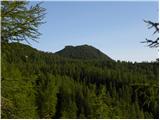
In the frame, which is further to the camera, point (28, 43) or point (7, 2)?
point (28, 43)

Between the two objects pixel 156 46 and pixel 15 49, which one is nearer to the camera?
pixel 156 46

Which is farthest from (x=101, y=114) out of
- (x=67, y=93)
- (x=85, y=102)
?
(x=67, y=93)

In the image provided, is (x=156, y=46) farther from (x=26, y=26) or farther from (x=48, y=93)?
(x=48, y=93)

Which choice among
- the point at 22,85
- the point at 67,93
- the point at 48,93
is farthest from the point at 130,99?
the point at 22,85

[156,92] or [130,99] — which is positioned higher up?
[156,92]

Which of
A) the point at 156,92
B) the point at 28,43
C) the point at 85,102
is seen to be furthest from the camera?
the point at 85,102

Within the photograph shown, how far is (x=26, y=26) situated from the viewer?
31.1ft

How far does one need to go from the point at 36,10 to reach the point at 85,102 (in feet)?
360

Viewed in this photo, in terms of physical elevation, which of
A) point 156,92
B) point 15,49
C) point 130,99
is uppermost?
point 15,49

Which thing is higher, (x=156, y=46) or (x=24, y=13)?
(x=24, y=13)

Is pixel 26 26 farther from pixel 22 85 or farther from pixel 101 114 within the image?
pixel 101 114

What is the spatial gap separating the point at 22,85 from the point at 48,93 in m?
69.6

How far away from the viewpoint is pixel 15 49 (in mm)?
9844

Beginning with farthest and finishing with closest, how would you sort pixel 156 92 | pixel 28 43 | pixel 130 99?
pixel 130 99 < pixel 28 43 < pixel 156 92
